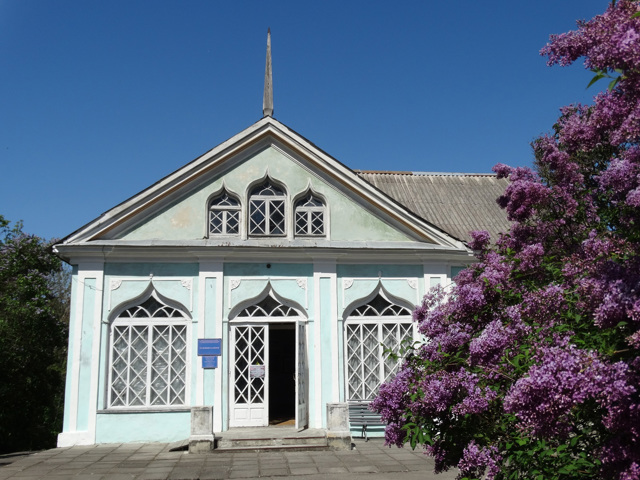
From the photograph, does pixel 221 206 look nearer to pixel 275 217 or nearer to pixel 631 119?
pixel 275 217

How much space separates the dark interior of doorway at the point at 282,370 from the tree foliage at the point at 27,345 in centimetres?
631

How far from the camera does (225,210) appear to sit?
1313cm

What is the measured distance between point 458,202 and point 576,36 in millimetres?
14335

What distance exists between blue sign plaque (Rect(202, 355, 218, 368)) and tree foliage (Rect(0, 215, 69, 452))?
18.9 ft

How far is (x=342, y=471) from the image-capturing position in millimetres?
9180

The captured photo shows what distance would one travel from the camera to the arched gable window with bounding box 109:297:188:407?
12094 millimetres

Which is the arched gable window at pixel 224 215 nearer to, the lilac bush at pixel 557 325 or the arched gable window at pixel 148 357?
the arched gable window at pixel 148 357

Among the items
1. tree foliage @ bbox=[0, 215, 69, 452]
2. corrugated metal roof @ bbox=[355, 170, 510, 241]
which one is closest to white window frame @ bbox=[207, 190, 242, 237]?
corrugated metal roof @ bbox=[355, 170, 510, 241]

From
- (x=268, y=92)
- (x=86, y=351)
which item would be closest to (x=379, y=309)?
(x=268, y=92)

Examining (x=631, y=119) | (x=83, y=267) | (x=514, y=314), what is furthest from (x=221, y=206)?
(x=631, y=119)

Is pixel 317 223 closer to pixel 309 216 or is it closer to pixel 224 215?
pixel 309 216

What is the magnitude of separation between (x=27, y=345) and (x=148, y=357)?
19.4 feet

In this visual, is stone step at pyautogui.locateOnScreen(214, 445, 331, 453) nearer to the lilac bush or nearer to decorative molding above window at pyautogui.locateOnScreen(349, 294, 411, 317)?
decorative molding above window at pyautogui.locateOnScreen(349, 294, 411, 317)

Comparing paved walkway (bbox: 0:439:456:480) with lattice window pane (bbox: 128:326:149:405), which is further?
lattice window pane (bbox: 128:326:149:405)
